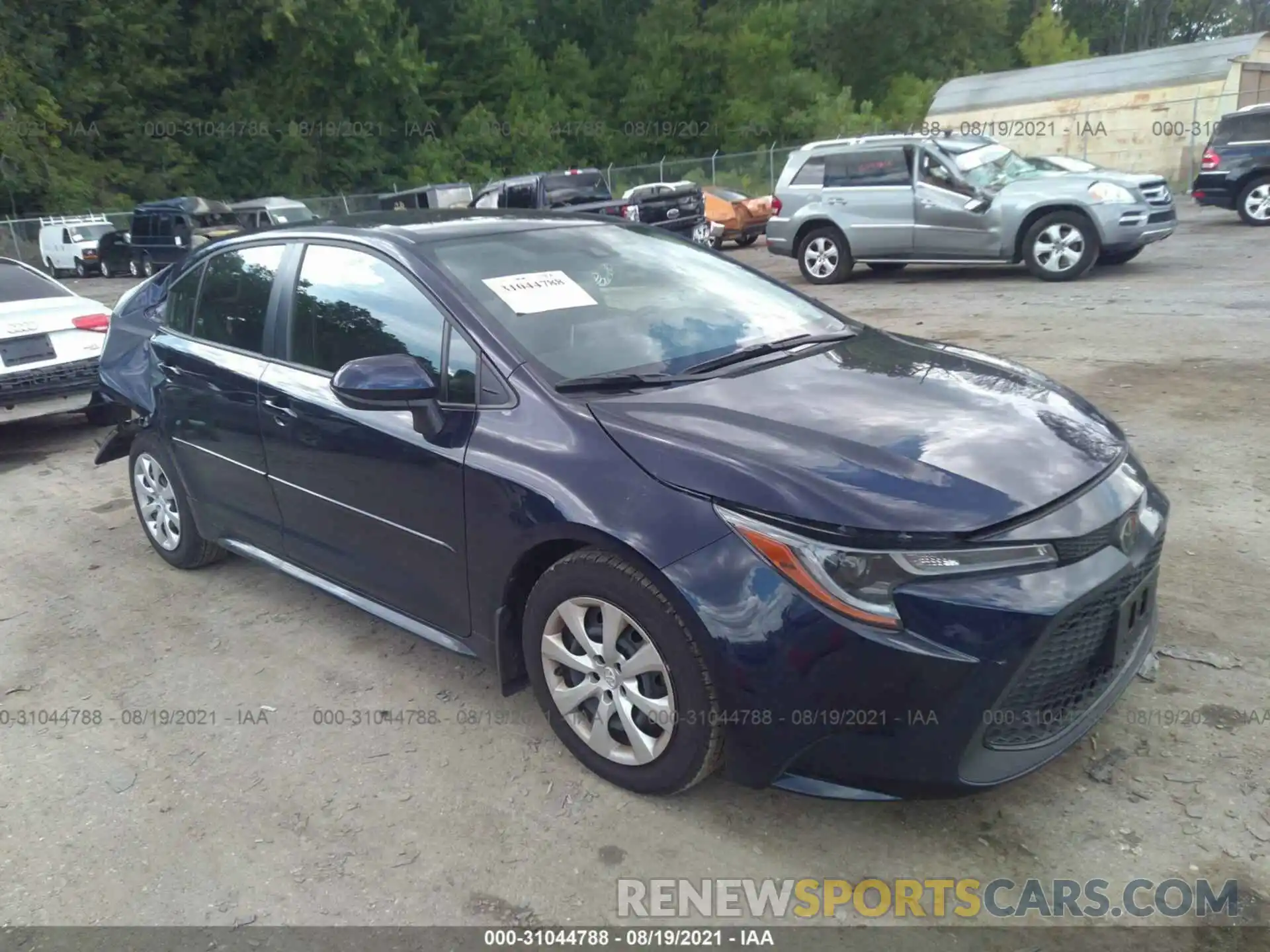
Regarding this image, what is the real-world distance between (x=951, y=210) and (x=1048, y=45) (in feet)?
133

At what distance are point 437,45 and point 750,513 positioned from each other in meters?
40.6

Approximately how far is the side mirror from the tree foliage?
33.1 m

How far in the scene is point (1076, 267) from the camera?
1143 centimetres

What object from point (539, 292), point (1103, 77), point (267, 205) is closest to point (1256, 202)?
point (1103, 77)

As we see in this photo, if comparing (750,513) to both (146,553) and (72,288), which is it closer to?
(146,553)

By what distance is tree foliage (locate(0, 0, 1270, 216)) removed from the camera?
3192cm

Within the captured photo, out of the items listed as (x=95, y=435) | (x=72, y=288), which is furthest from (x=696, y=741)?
(x=72, y=288)

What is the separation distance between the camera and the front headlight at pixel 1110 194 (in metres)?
11.1

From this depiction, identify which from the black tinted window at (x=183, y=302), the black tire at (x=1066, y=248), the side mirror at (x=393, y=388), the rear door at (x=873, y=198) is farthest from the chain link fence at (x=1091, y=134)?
the side mirror at (x=393, y=388)

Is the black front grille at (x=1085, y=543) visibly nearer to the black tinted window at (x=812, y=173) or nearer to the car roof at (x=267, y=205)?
the black tinted window at (x=812, y=173)

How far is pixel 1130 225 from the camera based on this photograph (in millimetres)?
11172

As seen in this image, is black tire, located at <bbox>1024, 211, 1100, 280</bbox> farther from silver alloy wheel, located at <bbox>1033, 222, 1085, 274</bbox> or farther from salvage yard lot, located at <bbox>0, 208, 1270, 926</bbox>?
salvage yard lot, located at <bbox>0, 208, 1270, 926</bbox>

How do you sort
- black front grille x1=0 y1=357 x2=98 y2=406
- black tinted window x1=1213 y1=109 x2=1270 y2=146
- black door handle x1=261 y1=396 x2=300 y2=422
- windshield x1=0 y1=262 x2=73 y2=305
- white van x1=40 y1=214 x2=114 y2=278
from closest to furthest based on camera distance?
1. black door handle x1=261 y1=396 x2=300 y2=422
2. black front grille x1=0 y1=357 x2=98 y2=406
3. windshield x1=0 y1=262 x2=73 y2=305
4. black tinted window x1=1213 y1=109 x2=1270 y2=146
5. white van x1=40 y1=214 x2=114 y2=278

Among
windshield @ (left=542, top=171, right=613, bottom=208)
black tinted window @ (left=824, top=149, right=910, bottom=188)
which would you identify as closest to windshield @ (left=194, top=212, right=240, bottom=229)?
windshield @ (left=542, top=171, right=613, bottom=208)
